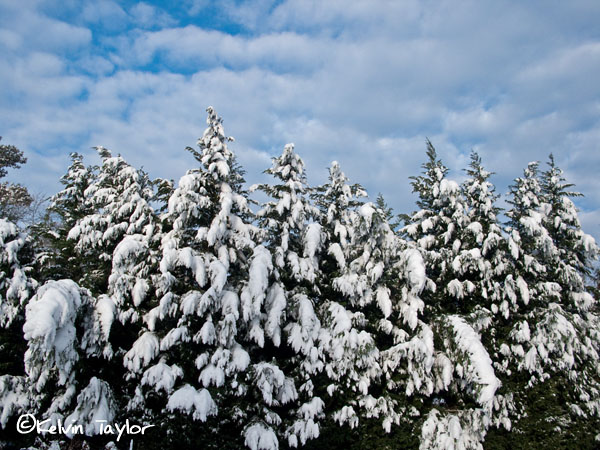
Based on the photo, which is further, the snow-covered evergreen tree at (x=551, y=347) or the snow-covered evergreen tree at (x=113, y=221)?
the snow-covered evergreen tree at (x=551, y=347)

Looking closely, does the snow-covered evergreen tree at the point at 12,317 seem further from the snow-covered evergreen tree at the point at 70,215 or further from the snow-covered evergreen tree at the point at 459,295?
the snow-covered evergreen tree at the point at 459,295

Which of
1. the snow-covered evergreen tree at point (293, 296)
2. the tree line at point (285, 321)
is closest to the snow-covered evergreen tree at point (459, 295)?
the tree line at point (285, 321)

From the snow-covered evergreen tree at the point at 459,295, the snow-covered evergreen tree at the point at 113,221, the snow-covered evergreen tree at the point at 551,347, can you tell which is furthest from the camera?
the snow-covered evergreen tree at the point at 551,347

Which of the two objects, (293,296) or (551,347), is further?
(551,347)

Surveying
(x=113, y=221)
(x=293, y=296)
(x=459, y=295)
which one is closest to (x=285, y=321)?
(x=293, y=296)

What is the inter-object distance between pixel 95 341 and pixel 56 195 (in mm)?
9659

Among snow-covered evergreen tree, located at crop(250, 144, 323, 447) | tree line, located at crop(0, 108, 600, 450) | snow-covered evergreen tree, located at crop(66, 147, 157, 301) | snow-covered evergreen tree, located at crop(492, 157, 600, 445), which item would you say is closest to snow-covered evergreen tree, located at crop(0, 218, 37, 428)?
tree line, located at crop(0, 108, 600, 450)

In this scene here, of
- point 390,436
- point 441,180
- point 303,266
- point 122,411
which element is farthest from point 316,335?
point 441,180

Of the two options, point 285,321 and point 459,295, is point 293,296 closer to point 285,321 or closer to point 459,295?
point 285,321

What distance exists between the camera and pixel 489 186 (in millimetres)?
15977

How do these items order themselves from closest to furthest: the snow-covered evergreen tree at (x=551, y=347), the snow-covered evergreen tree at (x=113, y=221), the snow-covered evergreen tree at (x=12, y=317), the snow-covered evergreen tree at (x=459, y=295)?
1. the snow-covered evergreen tree at (x=12, y=317)
2. the snow-covered evergreen tree at (x=459, y=295)
3. the snow-covered evergreen tree at (x=113, y=221)
4. the snow-covered evergreen tree at (x=551, y=347)

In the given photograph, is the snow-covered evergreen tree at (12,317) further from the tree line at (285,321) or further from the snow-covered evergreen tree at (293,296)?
the snow-covered evergreen tree at (293,296)

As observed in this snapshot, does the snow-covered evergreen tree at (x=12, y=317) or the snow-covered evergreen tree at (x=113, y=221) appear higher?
the snow-covered evergreen tree at (x=113, y=221)

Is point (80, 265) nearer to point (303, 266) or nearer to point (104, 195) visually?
point (104, 195)
